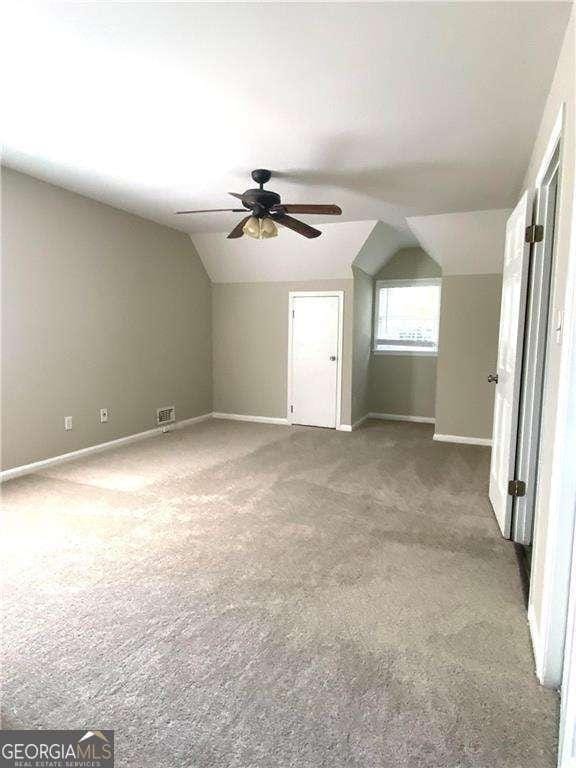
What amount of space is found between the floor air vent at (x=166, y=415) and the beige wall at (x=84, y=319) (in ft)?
0.28

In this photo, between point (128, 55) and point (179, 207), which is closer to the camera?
point (128, 55)

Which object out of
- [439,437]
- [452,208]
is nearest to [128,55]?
[452,208]

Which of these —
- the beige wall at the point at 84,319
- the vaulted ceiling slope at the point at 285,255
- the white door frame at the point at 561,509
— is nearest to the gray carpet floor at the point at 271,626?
the white door frame at the point at 561,509

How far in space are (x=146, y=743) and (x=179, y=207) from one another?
4192mm

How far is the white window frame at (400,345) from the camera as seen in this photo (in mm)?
5949

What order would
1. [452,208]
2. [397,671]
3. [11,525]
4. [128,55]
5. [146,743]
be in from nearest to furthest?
[146,743], [397,671], [128,55], [11,525], [452,208]

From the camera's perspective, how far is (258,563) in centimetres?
229

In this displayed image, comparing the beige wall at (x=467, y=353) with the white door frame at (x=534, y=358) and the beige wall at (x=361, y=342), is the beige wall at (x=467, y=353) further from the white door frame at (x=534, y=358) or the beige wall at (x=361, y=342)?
the white door frame at (x=534, y=358)

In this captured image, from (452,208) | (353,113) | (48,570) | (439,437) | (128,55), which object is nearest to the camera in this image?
(128,55)

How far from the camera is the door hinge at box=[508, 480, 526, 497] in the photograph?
2469 millimetres

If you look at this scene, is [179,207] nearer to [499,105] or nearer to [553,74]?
[499,105]

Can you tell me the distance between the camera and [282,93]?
226 centimetres

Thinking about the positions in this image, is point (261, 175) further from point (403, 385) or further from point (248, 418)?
point (403, 385)

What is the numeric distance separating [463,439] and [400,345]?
174 cm
